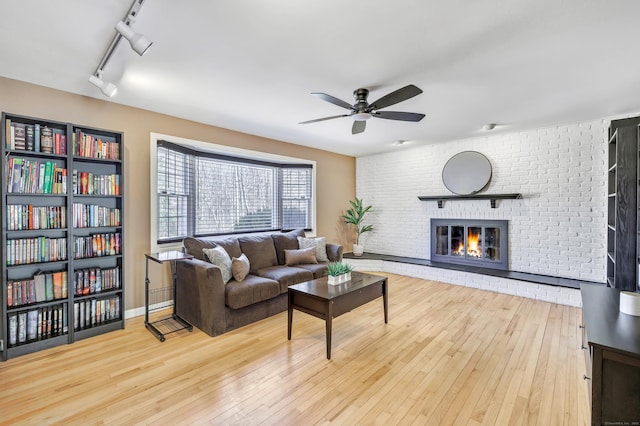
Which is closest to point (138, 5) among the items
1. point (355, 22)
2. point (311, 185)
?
point (355, 22)

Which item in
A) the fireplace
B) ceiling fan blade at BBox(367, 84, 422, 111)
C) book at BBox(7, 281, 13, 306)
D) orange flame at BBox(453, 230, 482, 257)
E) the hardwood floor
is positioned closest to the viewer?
the hardwood floor

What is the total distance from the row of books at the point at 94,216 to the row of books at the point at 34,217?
93 millimetres

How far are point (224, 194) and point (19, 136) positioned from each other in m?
2.31

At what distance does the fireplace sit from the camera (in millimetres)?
4875

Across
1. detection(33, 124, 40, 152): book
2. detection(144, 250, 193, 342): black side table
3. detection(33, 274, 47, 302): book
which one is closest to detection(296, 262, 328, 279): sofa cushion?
detection(144, 250, 193, 342): black side table

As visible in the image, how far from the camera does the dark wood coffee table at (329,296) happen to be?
8.48 feet

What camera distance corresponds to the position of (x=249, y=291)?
3.19m

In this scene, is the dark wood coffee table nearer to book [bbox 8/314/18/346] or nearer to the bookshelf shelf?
the bookshelf shelf

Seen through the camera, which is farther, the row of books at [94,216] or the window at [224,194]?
the window at [224,194]

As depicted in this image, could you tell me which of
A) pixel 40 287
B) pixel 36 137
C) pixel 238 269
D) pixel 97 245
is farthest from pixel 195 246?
pixel 36 137

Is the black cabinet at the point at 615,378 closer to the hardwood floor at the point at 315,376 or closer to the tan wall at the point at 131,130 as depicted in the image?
the hardwood floor at the point at 315,376

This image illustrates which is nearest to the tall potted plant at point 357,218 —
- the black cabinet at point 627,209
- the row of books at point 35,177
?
the black cabinet at point 627,209

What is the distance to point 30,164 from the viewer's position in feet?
8.74

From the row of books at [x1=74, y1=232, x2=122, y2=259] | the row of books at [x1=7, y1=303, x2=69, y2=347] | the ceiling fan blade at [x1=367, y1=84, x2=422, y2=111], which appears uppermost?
the ceiling fan blade at [x1=367, y1=84, x2=422, y2=111]
